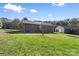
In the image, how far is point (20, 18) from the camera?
2312 mm

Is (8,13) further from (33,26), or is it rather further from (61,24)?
(61,24)

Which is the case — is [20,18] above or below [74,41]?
above

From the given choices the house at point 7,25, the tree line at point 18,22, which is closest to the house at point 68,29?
the tree line at point 18,22

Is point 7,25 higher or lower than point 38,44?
higher

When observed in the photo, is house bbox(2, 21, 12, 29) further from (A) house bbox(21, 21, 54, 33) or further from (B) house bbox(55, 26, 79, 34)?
(B) house bbox(55, 26, 79, 34)

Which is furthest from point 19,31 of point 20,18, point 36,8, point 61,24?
point 61,24

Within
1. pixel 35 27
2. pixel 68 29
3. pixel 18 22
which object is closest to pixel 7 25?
pixel 18 22

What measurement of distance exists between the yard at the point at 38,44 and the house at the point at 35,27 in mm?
47

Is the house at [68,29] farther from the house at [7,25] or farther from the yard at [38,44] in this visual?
the house at [7,25]

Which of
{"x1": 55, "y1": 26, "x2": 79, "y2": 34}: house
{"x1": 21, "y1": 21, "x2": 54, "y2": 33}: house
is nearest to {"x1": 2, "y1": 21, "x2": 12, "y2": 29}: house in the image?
{"x1": 21, "y1": 21, "x2": 54, "y2": 33}: house

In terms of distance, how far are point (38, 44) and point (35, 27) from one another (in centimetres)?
19

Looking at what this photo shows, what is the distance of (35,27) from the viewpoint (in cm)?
235

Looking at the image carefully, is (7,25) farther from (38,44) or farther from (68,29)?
(68,29)

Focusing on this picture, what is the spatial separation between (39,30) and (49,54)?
0.93 ft
